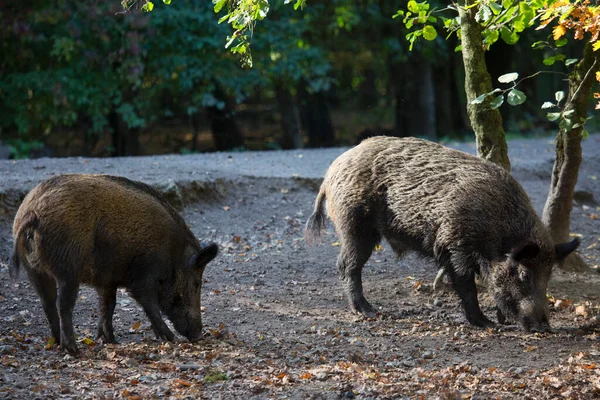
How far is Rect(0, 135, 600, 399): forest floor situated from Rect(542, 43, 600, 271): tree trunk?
450 mm

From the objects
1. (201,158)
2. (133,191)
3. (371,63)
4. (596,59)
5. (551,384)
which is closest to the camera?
(551,384)

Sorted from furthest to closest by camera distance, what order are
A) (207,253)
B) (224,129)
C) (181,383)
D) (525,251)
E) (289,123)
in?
(289,123), (224,129), (525,251), (207,253), (181,383)

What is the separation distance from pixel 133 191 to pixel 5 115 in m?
11.1

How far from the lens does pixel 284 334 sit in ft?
22.4

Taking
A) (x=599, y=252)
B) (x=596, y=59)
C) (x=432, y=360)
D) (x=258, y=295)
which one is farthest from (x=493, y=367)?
(x=599, y=252)

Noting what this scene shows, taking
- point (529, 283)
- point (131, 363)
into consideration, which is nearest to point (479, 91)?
point (529, 283)

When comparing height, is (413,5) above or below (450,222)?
above

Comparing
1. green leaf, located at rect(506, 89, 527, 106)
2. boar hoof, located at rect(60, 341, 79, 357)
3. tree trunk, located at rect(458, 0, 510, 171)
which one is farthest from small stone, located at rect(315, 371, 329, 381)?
tree trunk, located at rect(458, 0, 510, 171)

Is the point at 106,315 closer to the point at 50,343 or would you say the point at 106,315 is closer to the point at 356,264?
the point at 50,343

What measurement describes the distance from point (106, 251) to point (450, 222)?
284 cm

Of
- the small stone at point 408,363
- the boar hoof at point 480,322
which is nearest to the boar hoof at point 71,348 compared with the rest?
the small stone at point 408,363

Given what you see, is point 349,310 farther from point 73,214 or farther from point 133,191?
point 73,214

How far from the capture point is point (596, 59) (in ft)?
25.0

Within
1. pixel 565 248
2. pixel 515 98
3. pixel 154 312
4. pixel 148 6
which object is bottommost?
pixel 154 312
